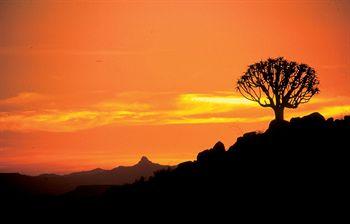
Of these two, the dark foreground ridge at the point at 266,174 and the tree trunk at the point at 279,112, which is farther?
the tree trunk at the point at 279,112

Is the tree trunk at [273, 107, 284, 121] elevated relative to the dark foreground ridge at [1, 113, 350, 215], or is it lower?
elevated

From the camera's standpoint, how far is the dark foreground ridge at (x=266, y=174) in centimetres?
3253

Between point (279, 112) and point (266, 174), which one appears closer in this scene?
point (266, 174)

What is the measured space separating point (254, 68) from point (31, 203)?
32119 millimetres

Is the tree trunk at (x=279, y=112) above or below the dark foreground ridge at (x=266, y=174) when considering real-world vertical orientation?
above

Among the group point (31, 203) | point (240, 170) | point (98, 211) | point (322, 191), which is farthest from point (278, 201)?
point (31, 203)

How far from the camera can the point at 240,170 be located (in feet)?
121

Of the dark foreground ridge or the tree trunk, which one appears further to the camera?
the tree trunk

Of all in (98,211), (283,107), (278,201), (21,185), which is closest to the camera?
(278,201)

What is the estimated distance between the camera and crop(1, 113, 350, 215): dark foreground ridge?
3253 cm

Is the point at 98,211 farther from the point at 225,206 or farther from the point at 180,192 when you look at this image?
the point at 225,206

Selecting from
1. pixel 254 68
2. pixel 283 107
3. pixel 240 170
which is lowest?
pixel 240 170

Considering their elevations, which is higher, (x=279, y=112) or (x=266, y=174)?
(x=279, y=112)

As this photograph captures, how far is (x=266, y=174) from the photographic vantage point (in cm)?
3506
